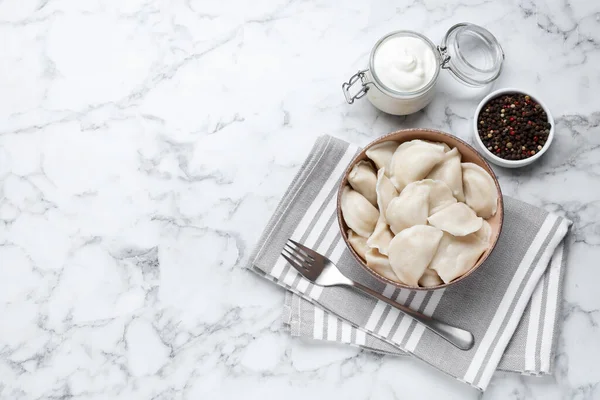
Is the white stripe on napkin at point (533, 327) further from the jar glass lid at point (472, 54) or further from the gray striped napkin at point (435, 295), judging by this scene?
the jar glass lid at point (472, 54)

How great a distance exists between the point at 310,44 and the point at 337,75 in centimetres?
8

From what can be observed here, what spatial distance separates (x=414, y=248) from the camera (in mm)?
1117

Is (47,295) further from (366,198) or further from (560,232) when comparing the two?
(560,232)

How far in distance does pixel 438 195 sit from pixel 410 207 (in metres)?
0.06

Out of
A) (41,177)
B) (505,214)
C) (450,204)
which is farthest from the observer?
(41,177)

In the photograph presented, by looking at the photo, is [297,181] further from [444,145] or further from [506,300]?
[506,300]

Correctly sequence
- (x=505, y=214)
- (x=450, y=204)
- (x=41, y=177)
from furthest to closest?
(x=41, y=177) → (x=505, y=214) → (x=450, y=204)

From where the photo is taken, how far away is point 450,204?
44.8 inches

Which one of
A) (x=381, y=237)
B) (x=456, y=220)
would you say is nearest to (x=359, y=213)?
(x=381, y=237)

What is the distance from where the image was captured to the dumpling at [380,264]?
1.14 metres

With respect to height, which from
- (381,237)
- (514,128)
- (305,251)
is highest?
(514,128)

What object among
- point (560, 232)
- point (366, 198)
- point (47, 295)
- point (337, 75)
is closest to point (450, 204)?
point (366, 198)

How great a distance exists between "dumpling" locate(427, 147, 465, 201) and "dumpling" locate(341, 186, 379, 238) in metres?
0.12

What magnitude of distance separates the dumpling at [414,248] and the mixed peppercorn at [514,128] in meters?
0.23
